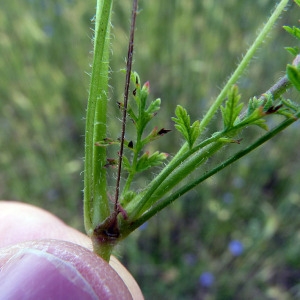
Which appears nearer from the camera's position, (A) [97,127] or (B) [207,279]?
(A) [97,127]

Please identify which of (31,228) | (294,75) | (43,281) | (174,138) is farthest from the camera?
(174,138)

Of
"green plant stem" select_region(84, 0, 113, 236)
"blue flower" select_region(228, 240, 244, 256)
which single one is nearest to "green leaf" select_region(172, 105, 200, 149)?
"green plant stem" select_region(84, 0, 113, 236)

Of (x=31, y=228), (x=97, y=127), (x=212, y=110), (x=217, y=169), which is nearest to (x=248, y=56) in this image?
(x=212, y=110)

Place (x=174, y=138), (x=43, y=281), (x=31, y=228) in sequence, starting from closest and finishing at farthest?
(x=43, y=281), (x=31, y=228), (x=174, y=138)

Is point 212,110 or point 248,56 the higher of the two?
point 248,56

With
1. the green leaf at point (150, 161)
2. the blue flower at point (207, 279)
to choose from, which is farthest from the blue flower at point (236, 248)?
the green leaf at point (150, 161)

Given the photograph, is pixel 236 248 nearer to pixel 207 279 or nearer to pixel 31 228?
pixel 207 279

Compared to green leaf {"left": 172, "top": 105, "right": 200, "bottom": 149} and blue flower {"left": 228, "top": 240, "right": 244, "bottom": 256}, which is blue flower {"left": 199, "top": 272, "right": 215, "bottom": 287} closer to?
blue flower {"left": 228, "top": 240, "right": 244, "bottom": 256}

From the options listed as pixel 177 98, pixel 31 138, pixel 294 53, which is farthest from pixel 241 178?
pixel 294 53
